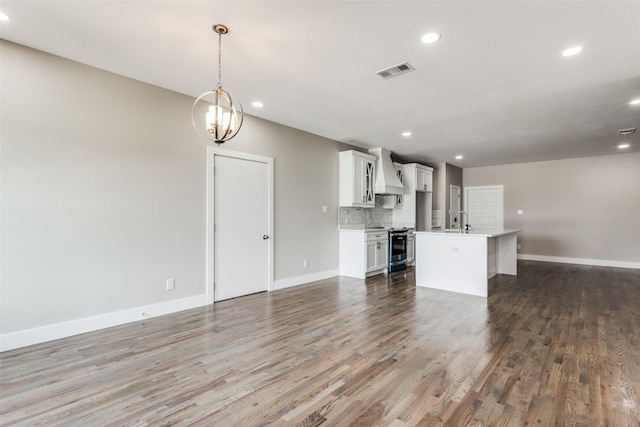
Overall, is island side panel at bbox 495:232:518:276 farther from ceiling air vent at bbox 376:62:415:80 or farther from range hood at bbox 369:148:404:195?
ceiling air vent at bbox 376:62:415:80

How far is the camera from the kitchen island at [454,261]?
4.54 metres

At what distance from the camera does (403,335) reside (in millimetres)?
3064

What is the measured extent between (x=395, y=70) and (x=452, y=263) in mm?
3105

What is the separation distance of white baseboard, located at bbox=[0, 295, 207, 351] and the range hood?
161 inches

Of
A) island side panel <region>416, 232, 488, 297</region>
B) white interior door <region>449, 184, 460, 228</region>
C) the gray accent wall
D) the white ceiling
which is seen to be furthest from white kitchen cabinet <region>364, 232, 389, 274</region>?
the gray accent wall

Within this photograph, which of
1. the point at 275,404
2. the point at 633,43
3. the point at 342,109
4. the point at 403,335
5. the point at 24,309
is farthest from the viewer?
the point at 342,109

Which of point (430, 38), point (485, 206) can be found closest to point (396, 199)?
point (485, 206)

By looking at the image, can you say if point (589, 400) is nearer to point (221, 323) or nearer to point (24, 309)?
point (221, 323)

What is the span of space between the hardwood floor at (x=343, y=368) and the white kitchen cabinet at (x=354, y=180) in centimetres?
241

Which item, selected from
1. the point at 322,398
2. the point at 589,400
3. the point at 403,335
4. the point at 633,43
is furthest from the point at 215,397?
the point at 633,43

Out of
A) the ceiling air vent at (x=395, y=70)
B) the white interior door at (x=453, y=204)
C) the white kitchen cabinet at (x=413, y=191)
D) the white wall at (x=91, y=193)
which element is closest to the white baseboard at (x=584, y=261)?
the white interior door at (x=453, y=204)

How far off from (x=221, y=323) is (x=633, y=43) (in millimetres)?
4630

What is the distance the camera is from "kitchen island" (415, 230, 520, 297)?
4543 mm

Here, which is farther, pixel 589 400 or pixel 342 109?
pixel 342 109
